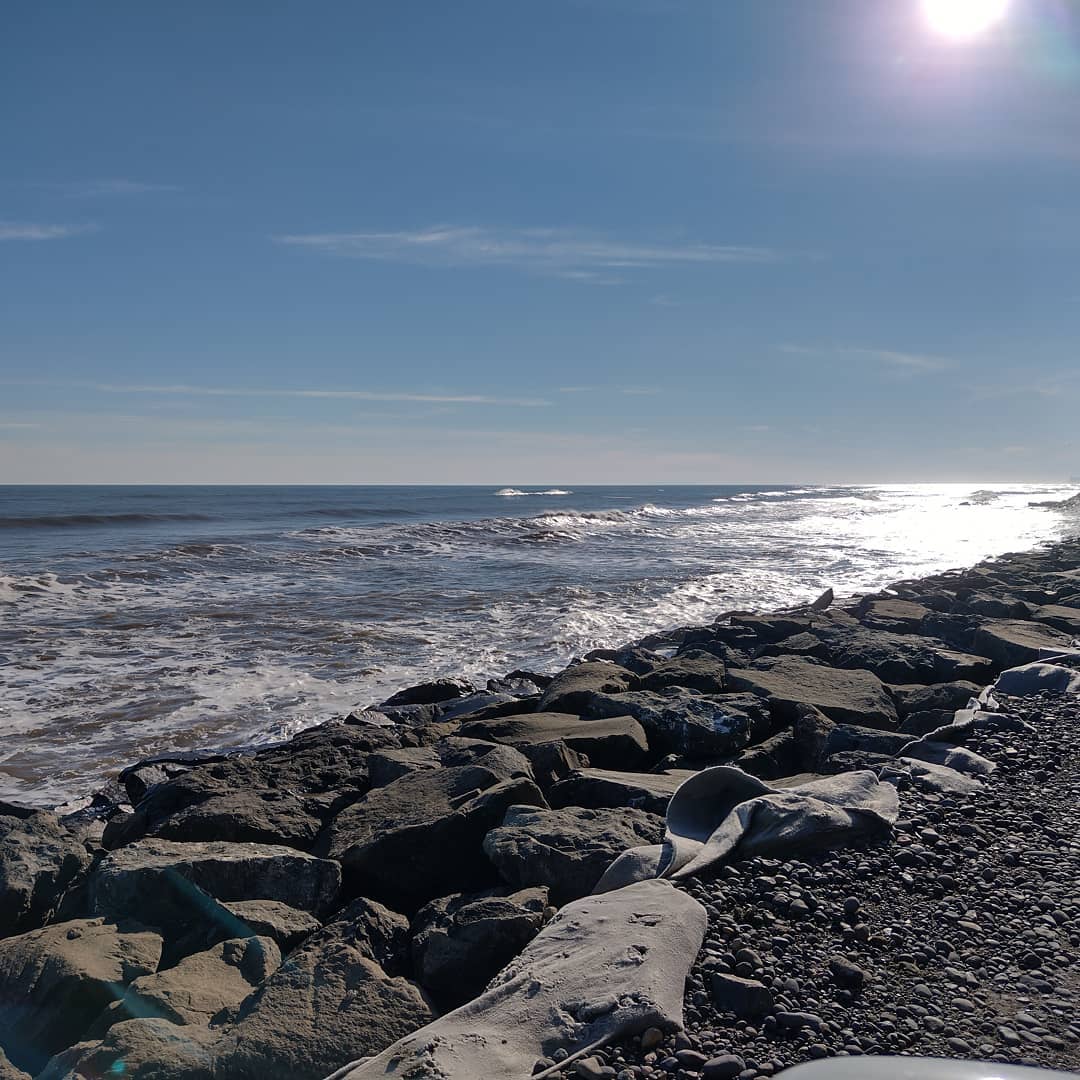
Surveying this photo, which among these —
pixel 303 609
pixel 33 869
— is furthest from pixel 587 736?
pixel 303 609

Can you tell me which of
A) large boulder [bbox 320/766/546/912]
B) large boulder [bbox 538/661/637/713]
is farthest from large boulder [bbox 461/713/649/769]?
large boulder [bbox 320/766/546/912]

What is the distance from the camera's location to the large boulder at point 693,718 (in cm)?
499

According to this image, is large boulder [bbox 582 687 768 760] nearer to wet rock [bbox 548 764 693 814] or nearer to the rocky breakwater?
the rocky breakwater

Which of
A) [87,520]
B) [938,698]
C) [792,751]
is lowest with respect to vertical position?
[792,751]

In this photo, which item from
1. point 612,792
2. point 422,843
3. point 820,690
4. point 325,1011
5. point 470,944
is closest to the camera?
point 325,1011

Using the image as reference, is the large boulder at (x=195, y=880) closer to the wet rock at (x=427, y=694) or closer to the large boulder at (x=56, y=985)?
the large boulder at (x=56, y=985)

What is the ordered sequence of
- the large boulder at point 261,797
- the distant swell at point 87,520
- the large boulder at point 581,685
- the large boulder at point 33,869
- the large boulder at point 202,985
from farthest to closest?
1. the distant swell at point 87,520
2. the large boulder at point 581,685
3. the large boulder at point 261,797
4. the large boulder at point 33,869
5. the large boulder at point 202,985

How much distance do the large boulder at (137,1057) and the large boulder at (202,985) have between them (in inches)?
5.1

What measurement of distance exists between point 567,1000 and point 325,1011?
72cm

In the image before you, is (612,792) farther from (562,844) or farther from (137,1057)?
(137,1057)

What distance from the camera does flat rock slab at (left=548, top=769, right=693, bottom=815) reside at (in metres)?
3.79

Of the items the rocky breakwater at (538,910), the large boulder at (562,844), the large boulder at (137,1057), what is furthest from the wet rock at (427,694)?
the large boulder at (137,1057)

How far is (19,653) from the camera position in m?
8.82

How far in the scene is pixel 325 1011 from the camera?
92.7 inches
